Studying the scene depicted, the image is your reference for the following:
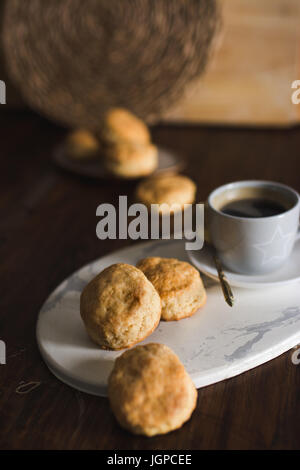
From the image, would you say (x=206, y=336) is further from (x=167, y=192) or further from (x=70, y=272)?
(x=167, y=192)

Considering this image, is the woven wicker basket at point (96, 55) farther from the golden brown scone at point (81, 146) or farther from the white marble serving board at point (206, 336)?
the white marble serving board at point (206, 336)

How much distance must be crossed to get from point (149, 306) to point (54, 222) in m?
0.44

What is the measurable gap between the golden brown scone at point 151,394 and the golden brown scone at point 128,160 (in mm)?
633

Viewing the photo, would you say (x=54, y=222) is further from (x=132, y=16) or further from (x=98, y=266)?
(x=132, y=16)

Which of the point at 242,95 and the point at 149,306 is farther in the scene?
the point at 242,95

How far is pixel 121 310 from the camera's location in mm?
554

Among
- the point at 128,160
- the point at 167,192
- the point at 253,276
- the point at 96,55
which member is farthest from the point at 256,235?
the point at 96,55

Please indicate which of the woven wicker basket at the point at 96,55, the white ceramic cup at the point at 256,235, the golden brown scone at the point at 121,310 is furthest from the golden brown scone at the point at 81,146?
the golden brown scone at the point at 121,310

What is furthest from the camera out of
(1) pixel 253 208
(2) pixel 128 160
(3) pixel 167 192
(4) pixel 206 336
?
(2) pixel 128 160

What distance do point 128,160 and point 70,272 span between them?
0.38m

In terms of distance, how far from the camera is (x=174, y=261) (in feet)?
2.17

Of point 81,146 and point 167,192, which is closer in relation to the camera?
point 167,192

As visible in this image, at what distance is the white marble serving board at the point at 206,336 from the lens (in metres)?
0.55
